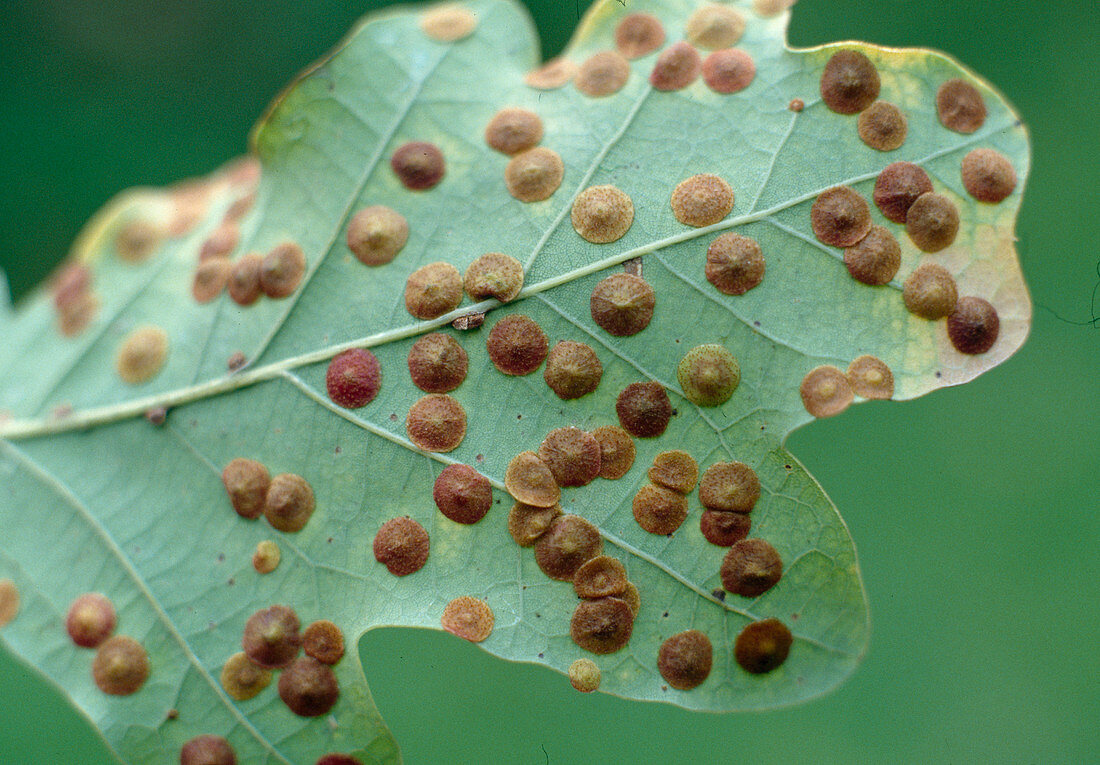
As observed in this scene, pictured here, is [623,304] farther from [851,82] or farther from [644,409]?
[851,82]

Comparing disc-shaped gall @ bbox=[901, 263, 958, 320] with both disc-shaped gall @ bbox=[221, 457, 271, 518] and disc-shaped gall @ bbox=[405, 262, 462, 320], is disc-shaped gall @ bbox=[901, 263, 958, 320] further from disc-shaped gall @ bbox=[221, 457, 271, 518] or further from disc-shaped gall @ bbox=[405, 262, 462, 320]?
disc-shaped gall @ bbox=[221, 457, 271, 518]

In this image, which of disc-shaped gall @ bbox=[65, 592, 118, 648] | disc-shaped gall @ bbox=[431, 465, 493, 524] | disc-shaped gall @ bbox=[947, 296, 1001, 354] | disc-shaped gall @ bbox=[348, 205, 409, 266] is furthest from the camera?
disc-shaped gall @ bbox=[65, 592, 118, 648]

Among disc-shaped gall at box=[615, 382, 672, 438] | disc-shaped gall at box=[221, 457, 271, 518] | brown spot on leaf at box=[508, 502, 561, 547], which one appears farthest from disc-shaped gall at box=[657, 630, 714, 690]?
disc-shaped gall at box=[221, 457, 271, 518]

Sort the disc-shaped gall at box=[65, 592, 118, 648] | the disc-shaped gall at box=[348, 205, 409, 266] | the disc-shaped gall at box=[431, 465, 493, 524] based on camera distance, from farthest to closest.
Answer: the disc-shaped gall at box=[65, 592, 118, 648] < the disc-shaped gall at box=[348, 205, 409, 266] < the disc-shaped gall at box=[431, 465, 493, 524]

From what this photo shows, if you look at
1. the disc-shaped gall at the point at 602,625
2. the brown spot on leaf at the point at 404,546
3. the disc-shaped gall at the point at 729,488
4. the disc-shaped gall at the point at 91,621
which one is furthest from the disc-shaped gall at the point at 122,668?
the disc-shaped gall at the point at 729,488

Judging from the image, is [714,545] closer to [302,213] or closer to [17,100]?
[302,213]
